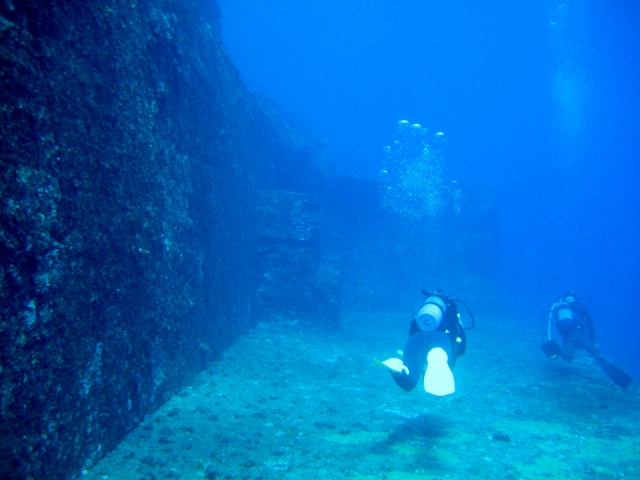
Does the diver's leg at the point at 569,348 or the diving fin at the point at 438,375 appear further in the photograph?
the diver's leg at the point at 569,348

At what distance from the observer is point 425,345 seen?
15.7 ft

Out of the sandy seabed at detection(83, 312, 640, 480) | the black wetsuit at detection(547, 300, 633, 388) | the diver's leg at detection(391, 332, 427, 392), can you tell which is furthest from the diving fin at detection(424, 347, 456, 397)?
the black wetsuit at detection(547, 300, 633, 388)

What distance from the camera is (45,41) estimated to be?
2.70 m

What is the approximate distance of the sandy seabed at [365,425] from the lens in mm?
3498

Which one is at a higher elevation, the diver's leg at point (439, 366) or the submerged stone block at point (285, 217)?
the submerged stone block at point (285, 217)

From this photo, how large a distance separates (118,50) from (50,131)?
179cm

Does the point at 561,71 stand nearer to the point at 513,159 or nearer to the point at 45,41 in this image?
the point at 513,159

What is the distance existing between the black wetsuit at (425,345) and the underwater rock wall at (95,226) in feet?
11.2

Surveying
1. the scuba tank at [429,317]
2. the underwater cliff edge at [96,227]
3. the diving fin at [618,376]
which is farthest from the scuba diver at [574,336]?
the underwater cliff edge at [96,227]

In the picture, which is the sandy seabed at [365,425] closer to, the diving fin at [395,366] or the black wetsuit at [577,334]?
the black wetsuit at [577,334]

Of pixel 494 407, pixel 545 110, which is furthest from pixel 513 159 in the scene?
pixel 494 407

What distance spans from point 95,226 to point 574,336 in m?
10.6

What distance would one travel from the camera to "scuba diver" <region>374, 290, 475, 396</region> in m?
4.31

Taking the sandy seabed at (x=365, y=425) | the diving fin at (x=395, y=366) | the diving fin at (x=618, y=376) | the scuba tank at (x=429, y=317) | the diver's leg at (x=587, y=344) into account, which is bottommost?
the sandy seabed at (x=365, y=425)
